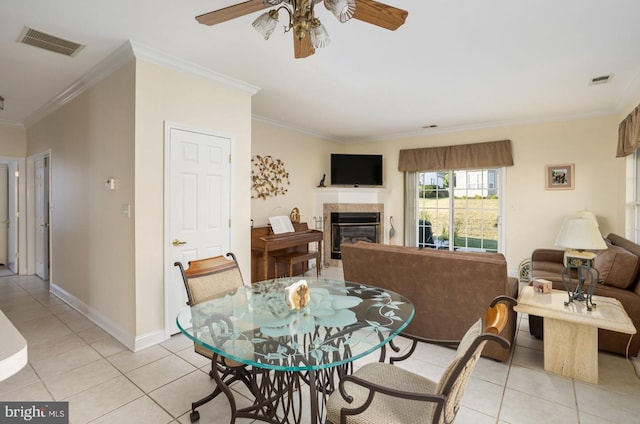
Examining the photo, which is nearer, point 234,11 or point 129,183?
point 234,11

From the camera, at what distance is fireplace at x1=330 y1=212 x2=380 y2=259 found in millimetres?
6047

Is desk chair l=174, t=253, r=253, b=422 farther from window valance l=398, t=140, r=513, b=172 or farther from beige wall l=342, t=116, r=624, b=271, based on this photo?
beige wall l=342, t=116, r=624, b=271

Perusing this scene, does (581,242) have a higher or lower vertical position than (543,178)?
lower

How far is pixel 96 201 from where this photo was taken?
3.18 meters

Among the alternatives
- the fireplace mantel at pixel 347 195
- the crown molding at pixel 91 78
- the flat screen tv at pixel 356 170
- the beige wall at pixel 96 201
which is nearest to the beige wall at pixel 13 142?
the crown molding at pixel 91 78

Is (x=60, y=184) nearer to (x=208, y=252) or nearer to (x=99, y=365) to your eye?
(x=208, y=252)

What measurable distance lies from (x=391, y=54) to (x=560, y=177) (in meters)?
3.81

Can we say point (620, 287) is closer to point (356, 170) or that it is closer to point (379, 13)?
point (379, 13)

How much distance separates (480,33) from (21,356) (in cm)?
321

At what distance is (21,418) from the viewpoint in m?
1.74

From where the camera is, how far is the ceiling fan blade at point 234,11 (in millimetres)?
1559

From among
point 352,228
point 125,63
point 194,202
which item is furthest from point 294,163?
point 125,63

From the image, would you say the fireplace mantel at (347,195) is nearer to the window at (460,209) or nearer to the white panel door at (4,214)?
the window at (460,209)

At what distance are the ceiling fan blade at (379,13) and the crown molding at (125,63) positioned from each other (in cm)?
199
